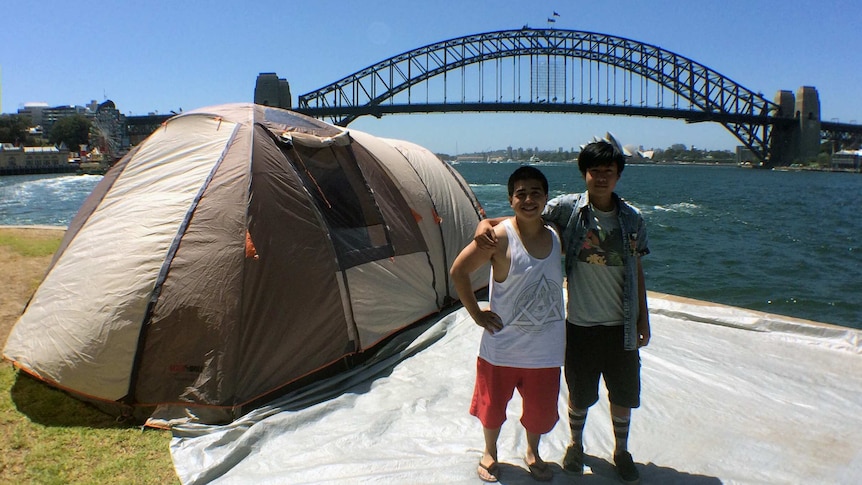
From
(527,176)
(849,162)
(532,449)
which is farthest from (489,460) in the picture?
(849,162)

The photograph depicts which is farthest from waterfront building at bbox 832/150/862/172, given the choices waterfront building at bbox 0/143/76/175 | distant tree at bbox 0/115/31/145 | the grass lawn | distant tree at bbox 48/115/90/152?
distant tree at bbox 0/115/31/145

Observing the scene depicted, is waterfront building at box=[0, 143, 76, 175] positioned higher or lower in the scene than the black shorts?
higher

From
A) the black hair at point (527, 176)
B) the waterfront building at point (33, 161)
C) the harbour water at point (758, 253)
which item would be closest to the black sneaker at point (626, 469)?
the black hair at point (527, 176)

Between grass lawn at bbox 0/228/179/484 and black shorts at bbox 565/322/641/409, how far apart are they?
2170 mm

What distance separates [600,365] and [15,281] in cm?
643

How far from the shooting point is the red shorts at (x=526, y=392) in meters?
2.58

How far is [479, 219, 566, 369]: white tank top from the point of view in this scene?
2.51 metres

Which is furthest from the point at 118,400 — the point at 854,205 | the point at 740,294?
the point at 854,205

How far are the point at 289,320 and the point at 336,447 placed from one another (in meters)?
0.98

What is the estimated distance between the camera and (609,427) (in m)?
3.21

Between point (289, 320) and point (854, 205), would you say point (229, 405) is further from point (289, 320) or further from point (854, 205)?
Answer: point (854, 205)

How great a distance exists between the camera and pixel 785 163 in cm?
7744

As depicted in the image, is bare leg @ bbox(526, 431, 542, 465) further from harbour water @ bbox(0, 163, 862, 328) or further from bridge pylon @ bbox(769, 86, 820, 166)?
bridge pylon @ bbox(769, 86, 820, 166)

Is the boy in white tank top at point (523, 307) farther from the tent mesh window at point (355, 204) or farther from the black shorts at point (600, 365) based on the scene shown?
the tent mesh window at point (355, 204)
